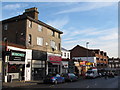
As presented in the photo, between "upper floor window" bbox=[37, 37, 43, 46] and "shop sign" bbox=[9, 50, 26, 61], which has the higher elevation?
"upper floor window" bbox=[37, 37, 43, 46]

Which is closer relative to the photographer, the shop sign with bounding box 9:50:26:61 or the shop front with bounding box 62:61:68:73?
the shop sign with bounding box 9:50:26:61

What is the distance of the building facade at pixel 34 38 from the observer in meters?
30.4

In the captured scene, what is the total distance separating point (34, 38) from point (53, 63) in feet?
24.4

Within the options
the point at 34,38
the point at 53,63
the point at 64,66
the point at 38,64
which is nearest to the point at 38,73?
the point at 38,64

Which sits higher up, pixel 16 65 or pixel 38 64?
pixel 16 65

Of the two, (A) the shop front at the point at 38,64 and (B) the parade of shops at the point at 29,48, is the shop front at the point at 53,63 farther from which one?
(A) the shop front at the point at 38,64

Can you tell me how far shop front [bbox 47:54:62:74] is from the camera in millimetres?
35897

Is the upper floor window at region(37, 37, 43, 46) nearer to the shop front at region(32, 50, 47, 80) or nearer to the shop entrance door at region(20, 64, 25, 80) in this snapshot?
the shop front at region(32, 50, 47, 80)

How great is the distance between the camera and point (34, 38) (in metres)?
32.1

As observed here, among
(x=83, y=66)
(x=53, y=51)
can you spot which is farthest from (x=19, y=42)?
(x=83, y=66)

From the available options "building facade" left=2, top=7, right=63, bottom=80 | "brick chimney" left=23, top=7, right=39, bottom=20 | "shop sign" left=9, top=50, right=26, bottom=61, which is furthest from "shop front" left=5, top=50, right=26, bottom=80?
"brick chimney" left=23, top=7, right=39, bottom=20

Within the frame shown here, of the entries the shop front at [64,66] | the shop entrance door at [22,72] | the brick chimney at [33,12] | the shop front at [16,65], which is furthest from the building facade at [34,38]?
the shop front at [64,66]

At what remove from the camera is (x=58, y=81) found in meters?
25.4

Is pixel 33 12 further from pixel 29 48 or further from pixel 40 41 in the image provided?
pixel 29 48
